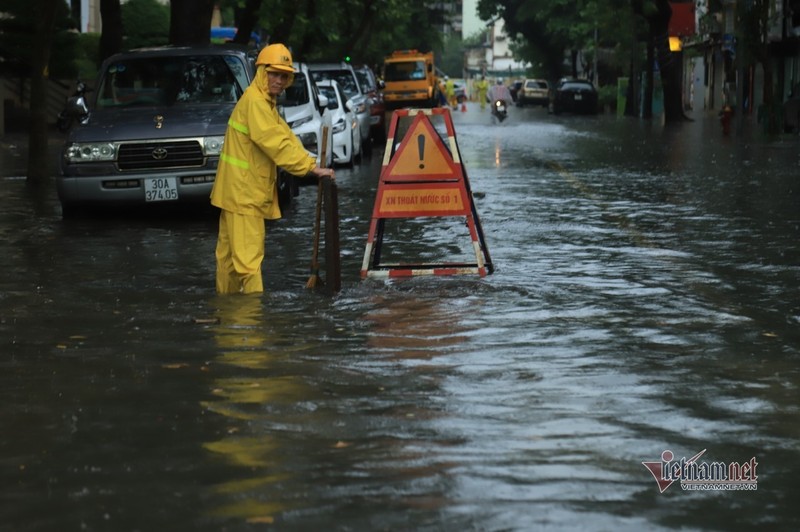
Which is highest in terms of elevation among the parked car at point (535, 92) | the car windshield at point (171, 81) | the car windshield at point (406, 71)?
the car windshield at point (171, 81)

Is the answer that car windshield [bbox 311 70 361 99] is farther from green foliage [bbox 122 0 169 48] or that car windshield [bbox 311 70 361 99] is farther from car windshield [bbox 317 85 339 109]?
green foliage [bbox 122 0 169 48]

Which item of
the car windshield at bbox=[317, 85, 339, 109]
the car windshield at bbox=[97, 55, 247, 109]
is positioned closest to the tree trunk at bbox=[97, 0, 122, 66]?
the car windshield at bbox=[317, 85, 339, 109]

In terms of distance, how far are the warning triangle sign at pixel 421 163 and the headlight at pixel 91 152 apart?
5206 millimetres

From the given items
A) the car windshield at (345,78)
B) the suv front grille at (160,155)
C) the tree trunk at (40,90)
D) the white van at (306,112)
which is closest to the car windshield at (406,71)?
the car windshield at (345,78)

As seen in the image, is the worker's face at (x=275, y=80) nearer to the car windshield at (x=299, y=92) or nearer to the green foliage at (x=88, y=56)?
the car windshield at (x=299, y=92)

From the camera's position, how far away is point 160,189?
15.7m

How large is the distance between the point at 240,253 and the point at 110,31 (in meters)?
18.1

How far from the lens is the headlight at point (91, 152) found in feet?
52.1

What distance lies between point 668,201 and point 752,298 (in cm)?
792

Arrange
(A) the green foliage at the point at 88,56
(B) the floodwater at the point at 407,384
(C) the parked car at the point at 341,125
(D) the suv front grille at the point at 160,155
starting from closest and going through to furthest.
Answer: (B) the floodwater at the point at 407,384, (D) the suv front grille at the point at 160,155, (C) the parked car at the point at 341,125, (A) the green foliage at the point at 88,56

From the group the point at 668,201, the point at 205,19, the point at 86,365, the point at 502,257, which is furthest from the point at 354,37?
the point at 86,365

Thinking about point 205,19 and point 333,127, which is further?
point 205,19

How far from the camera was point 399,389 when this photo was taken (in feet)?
23.9

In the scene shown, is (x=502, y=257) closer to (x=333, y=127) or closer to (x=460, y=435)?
(x=460, y=435)
